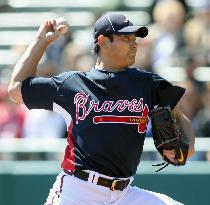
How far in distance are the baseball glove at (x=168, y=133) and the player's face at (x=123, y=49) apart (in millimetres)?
394

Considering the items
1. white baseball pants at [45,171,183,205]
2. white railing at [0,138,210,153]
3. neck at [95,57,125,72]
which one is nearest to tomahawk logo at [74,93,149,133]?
neck at [95,57,125,72]

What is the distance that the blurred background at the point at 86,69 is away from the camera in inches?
300

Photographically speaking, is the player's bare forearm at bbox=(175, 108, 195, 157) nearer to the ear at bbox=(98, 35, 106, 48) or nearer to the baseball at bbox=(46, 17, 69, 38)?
the ear at bbox=(98, 35, 106, 48)

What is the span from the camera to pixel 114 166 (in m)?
5.57

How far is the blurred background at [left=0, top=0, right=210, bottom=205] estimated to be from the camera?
7629 millimetres

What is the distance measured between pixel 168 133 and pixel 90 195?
2.27ft

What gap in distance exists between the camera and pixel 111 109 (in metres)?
5.57

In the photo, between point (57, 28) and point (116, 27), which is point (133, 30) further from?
point (57, 28)

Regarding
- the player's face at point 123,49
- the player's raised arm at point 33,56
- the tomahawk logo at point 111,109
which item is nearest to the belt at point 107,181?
the tomahawk logo at point 111,109

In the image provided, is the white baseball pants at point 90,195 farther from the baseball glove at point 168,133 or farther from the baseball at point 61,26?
the baseball at point 61,26

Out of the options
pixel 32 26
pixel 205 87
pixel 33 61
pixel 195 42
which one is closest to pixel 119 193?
pixel 33 61

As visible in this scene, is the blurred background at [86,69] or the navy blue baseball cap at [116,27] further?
the blurred background at [86,69]

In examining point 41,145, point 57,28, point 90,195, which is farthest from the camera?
point 41,145

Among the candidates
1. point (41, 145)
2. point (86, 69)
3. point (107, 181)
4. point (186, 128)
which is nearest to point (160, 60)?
point (86, 69)
